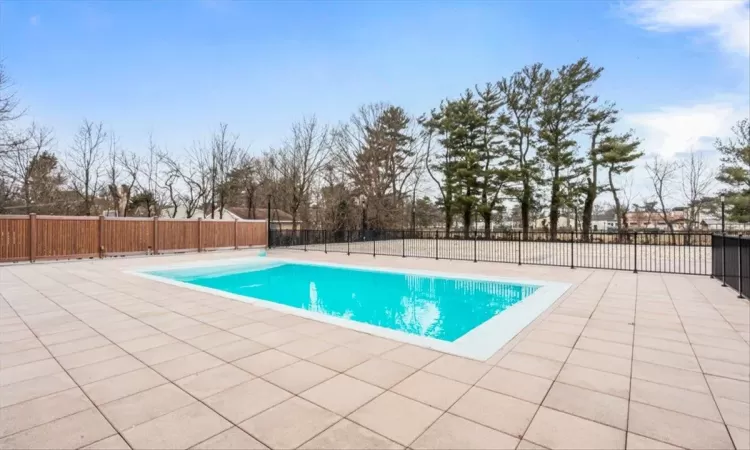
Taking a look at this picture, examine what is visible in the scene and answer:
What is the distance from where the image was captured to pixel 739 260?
5910mm

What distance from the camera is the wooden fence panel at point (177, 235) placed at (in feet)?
46.4

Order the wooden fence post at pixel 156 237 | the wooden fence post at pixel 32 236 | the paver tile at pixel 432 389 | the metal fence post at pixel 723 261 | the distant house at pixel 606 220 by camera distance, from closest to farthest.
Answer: the paver tile at pixel 432 389, the metal fence post at pixel 723 261, the wooden fence post at pixel 32 236, the wooden fence post at pixel 156 237, the distant house at pixel 606 220

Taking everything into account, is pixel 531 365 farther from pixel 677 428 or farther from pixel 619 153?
pixel 619 153

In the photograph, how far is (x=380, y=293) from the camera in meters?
7.94

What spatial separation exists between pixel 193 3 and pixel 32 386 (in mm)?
8994

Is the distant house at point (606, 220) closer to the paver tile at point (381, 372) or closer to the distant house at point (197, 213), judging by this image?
the distant house at point (197, 213)

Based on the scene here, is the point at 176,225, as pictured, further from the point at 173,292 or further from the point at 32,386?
the point at 32,386

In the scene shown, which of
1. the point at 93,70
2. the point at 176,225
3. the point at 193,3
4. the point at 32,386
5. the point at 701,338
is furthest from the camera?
the point at 176,225

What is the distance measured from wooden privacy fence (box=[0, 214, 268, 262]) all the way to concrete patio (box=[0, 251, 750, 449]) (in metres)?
8.26

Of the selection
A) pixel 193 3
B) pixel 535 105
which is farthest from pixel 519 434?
pixel 535 105

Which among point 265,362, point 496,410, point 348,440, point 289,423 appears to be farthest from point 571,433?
point 265,362

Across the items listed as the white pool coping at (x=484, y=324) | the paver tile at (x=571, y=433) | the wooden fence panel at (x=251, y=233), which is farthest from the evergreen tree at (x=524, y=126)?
the paver tile at (x=571, y=433)

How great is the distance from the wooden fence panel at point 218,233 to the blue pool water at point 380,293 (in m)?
5.08

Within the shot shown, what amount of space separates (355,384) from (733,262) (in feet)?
24.8
